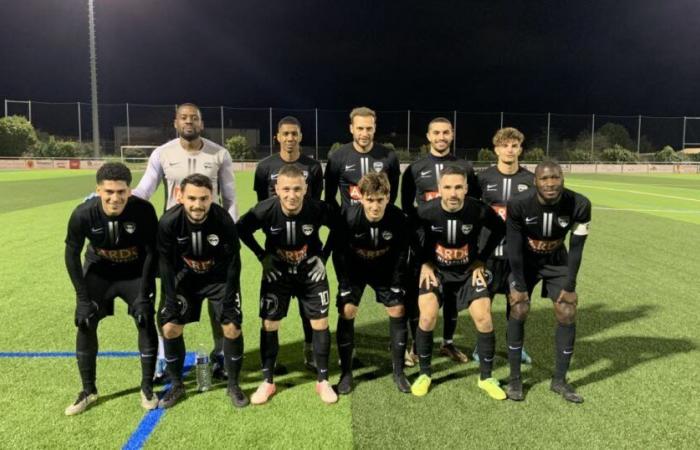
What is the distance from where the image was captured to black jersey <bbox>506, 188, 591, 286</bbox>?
372 centimetres

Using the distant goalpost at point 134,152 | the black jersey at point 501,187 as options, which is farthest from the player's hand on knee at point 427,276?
the distant goalpost at point 134,152

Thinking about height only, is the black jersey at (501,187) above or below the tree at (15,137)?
below

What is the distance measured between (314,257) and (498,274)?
5.10 feet

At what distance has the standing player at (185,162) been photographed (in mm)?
4116

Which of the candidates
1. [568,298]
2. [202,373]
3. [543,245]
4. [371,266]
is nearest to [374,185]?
[371,266]

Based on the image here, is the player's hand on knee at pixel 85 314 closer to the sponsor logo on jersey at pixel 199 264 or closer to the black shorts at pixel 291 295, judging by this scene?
the sponsor logo on jersey at pixel 199 264

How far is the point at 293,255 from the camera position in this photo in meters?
3.93

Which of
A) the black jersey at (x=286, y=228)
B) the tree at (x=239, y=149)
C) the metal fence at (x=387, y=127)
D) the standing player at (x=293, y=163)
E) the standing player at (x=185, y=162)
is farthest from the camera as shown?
the metal fence at (x=387, y=127)

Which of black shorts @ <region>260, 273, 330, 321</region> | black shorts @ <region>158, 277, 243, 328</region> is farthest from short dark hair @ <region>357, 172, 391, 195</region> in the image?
black shorts @ <region>158, 277, 243, 328</region>

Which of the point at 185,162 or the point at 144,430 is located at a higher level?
the point at 185,162

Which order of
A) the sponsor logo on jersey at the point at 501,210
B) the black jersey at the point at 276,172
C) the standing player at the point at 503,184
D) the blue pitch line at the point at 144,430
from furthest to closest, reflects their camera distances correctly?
the black jersey at the point at 276,172, the sponsor logo on jersey at the point at 501,210, the standing player at the point at 503,184, the blue pitch line at the point at 144,430

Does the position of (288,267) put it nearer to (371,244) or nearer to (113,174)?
(371,244)

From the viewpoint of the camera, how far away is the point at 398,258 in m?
4.04

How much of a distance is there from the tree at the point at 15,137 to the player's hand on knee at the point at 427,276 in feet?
151
